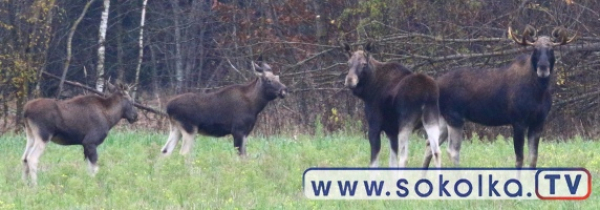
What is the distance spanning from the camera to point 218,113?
17.2m

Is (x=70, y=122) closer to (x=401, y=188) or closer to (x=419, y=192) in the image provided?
(x=401, y=188)

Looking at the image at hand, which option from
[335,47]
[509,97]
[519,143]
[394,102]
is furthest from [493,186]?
[335,47]

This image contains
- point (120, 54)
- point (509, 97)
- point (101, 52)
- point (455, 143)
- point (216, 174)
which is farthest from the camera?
point (120, 54)

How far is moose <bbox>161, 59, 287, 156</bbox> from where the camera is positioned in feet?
55.6

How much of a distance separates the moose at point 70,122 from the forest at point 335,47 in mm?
6261

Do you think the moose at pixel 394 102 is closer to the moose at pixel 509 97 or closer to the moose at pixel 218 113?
the moose at pixel 509 97

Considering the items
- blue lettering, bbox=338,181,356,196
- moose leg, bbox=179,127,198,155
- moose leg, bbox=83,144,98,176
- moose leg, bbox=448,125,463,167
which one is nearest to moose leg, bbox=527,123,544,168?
moose leg, bbox=448,125,463,167

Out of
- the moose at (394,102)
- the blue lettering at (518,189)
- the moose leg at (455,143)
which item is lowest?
the blue lettering at (518,189)

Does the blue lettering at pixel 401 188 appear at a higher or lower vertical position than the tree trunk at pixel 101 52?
lower

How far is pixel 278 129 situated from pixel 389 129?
10.2m

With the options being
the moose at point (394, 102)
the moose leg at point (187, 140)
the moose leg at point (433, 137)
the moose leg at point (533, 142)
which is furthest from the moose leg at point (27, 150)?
the moose leg at point (533, 142)

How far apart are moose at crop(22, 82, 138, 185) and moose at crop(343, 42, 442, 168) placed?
3453 millimetres

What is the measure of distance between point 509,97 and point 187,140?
4916 mm

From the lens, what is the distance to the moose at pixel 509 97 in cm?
Result: 1423
